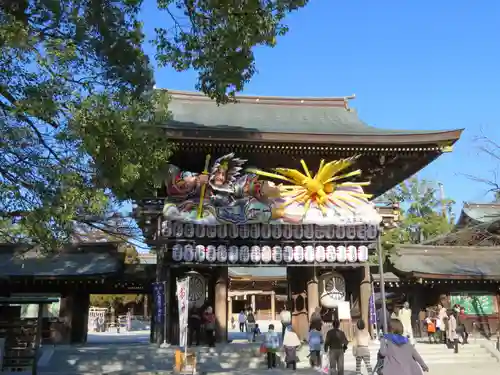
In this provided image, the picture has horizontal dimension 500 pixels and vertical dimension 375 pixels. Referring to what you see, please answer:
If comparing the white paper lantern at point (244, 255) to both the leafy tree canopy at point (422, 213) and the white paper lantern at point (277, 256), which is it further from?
the leafy tree canopy at point (422, 213)

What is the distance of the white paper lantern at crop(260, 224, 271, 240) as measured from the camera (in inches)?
608

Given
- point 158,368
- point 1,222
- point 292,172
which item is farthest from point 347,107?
point 1,222

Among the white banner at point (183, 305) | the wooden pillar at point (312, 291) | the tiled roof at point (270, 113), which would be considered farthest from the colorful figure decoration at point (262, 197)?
the white banner at point (183, 305)

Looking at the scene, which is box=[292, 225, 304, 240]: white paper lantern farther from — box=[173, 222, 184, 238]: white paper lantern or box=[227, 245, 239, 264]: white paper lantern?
box=[173, 222, 184, 238]: white paper lantern

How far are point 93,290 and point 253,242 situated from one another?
27.4 feet

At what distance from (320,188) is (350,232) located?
176 centimetres

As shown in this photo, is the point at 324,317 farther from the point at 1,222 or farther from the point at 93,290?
the point at 1,222

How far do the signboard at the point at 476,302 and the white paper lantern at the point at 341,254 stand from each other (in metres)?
9.09

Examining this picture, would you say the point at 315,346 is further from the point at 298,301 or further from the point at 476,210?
the point at 476,210

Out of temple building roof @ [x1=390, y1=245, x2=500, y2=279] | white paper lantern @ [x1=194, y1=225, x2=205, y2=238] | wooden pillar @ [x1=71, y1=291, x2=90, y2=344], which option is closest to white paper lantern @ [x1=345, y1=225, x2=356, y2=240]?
white paper lantern @ [x1=194, y1=225, x2=205, y2=238]

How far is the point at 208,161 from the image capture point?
50.2ft

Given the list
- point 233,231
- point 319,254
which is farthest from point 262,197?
point 319,254

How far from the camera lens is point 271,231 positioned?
1553 centimetres

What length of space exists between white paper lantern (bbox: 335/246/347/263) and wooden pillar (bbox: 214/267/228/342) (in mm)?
3659
